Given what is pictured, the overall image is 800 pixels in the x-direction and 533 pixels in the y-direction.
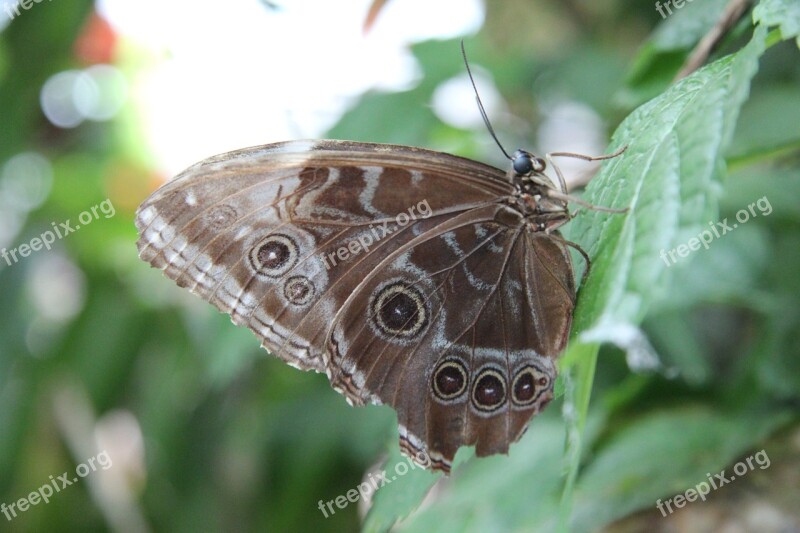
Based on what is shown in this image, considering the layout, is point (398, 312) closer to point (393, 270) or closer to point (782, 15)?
point (393, 270)

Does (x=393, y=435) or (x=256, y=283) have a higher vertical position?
(x=256, y=283)

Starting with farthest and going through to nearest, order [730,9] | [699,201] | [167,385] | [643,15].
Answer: [167,385] < [643,15] < [730,9] < [699,201]

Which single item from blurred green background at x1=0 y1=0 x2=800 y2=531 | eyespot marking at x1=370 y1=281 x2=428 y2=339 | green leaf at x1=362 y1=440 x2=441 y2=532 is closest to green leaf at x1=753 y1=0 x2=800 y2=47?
blurred green background at x1=0 y1=0 x2=800 y2=531

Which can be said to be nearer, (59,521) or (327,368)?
(327,368)

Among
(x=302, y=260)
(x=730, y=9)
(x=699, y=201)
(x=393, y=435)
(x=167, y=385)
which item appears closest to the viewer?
(x=699, y=201)

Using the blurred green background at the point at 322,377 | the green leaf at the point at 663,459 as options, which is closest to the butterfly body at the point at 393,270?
the blurred green background at the point at 322,377

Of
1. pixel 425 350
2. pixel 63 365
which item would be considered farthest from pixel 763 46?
pixel 63 365

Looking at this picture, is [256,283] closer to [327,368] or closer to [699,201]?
[327,368]

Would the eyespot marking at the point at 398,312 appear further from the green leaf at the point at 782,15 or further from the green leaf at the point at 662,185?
the green leaf at the point at 782,15
